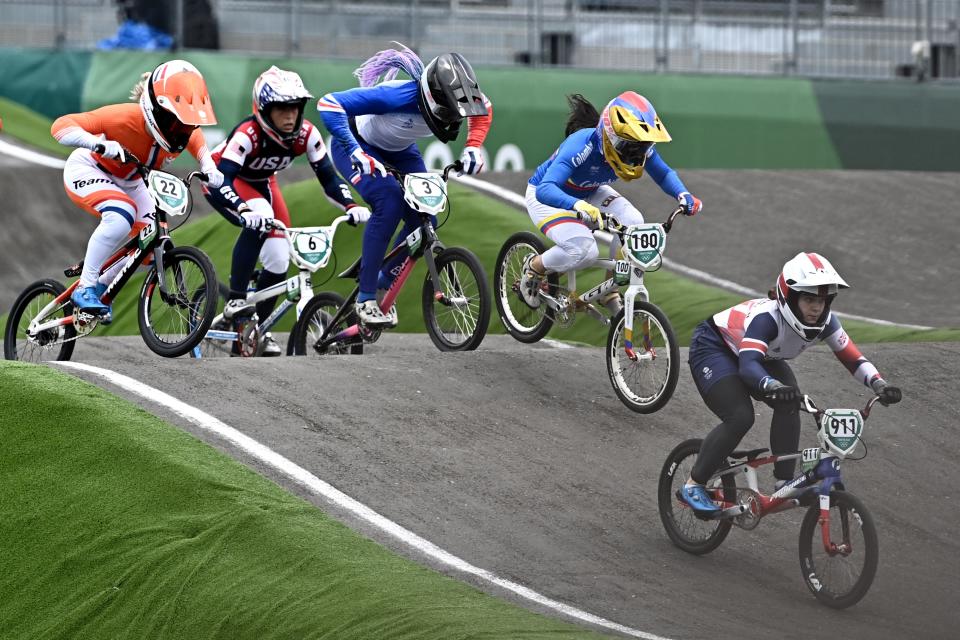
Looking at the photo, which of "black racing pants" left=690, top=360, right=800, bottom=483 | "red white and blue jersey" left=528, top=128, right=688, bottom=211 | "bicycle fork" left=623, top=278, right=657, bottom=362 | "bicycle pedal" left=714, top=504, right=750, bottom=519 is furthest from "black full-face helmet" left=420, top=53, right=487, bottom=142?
"bicycle pedal" left=714, top=504, right=750, bottom=519

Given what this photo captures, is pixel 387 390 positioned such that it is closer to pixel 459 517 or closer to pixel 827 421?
pixel 459 517

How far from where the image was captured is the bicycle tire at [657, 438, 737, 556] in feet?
28.1

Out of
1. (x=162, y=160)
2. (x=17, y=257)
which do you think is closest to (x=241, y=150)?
(x=162, y=160)

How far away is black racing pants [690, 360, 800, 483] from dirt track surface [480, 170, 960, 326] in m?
7.20

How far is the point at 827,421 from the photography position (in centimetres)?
783

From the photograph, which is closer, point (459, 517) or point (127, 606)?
point (127, 606)

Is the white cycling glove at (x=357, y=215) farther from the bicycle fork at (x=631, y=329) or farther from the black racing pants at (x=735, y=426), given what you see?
the black racing pants at (x=735, y=426)

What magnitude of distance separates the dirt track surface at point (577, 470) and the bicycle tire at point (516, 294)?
0.73 feet

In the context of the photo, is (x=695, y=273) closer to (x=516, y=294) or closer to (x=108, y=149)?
(x=516, y=294)

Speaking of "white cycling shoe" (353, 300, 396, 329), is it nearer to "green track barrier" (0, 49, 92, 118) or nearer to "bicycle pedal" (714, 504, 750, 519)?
"bicycle pedal" (714, 504, 750, 519)

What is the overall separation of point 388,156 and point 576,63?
12.2m

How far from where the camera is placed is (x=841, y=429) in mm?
7816

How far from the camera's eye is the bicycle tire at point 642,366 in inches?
392

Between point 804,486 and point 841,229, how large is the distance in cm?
1071
